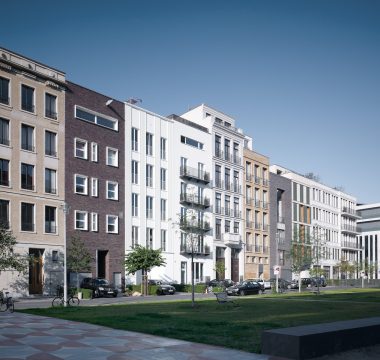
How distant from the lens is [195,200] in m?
59.9

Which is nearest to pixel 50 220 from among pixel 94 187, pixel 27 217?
pixel 27 217

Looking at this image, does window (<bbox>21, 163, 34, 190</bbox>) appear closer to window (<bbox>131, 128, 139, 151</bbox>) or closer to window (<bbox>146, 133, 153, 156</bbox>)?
window (<bbox>131, 128, 139, 151</bbox>)

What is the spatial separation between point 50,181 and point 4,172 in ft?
15.0

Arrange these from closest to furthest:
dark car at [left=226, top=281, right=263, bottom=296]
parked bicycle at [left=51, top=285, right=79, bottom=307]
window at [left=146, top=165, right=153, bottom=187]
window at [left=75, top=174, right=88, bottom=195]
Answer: parked bicycle at [left=51, top=285, right=79, bottom=307], window at [left=75, top=174, right=88, bottom=195], dark car at [left=226, top=281, right=263, bottom=296], window at [left=146, top=165, right=153, bottom=187]

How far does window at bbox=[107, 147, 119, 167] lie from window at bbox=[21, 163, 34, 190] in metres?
9.44

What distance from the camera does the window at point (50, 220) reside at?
42472 millimetres

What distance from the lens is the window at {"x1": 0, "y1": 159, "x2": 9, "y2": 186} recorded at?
39.5m

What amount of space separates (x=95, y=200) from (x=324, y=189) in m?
56.1

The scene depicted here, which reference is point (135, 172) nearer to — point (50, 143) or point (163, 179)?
point (163, 179)

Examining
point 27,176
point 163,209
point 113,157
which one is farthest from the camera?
point 163,209

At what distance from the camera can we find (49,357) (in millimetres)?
10891

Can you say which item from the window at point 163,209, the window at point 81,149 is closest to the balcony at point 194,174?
the window at point 163,209

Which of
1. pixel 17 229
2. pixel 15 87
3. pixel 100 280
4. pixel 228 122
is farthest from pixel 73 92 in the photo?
pixel 228 122

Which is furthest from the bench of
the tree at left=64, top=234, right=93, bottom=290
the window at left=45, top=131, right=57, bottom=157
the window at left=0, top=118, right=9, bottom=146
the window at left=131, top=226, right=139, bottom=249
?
the window at left=131, top=226, right=139, bottom=249
